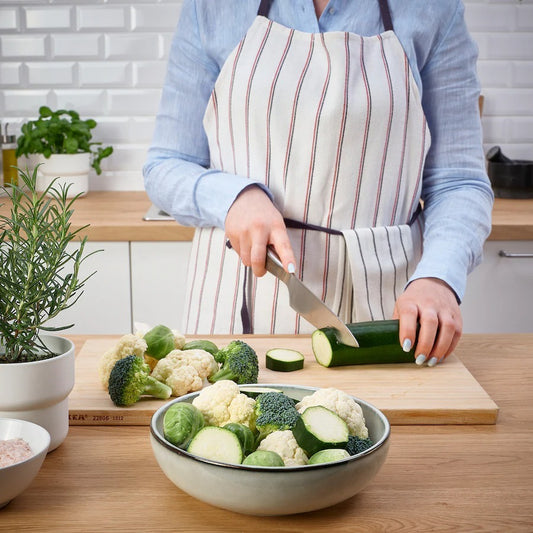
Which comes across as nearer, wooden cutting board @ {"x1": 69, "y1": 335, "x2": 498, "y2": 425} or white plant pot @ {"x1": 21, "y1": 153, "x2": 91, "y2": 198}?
wooden cutting board @ {"x1": 69, "y1": 335, "x2": 498, "y2": 425}

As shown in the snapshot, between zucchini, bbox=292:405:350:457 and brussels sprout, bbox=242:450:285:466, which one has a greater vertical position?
zucchini, bbox=292:405:350:457

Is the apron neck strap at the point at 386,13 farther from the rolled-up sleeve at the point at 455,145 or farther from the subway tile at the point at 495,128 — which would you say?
the subway tile at the point at 495,128

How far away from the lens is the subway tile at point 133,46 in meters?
2.83

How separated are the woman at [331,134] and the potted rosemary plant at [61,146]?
1229mm

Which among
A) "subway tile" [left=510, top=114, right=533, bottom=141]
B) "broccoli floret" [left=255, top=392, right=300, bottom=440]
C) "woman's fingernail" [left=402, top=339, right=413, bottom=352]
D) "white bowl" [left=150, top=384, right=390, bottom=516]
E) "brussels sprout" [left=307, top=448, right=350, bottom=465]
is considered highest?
"subway tile" [left=510, top=114, right=533, bottom=141]

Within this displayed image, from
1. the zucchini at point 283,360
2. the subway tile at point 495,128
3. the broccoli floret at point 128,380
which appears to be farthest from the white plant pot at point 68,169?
the broccoli floret at point 128,380

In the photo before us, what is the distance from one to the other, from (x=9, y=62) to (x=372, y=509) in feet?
8.28

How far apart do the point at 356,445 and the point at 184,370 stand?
34 centimetres

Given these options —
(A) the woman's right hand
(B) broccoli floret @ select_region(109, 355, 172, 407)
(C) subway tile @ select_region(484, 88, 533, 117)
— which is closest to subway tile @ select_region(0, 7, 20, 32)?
(C) subway tile @ select_region(484, 88, 533, 117)

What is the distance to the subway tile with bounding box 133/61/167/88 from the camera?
2.86m

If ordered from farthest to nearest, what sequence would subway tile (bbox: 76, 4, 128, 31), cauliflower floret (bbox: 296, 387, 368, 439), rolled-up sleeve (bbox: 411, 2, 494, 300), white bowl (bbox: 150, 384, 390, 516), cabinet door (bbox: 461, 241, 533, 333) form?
subway tile (bbox: 76, 4, 128, 31) < cabinet door (bbox: 461, 241, 533, 333) < rolled-up sleeve (bbox: 411, 2, 494, 300) < cauliflower floret (bbox: 296, 387, 368, 439) < white bowl (bbox: 150, 384, 390, 516)

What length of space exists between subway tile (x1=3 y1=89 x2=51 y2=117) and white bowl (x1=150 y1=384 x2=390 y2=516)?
2.39m

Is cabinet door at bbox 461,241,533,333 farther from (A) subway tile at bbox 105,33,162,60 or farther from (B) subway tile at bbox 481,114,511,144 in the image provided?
(A) subway tile at bbox 105,33,162,60

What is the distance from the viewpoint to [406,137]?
154 centimetres
